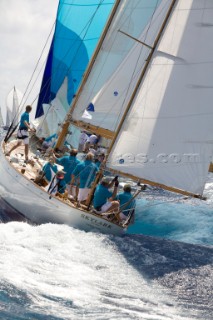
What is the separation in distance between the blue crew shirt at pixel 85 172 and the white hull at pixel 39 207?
0.93 meters

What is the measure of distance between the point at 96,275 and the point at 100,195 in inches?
140

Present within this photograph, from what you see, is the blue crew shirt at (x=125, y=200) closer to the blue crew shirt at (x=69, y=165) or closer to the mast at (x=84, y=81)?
the blue crew shirt at (x=69, y=165)

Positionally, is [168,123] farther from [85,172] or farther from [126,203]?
[85,172]

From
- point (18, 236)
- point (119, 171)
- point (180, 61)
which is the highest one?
point (180, 61)

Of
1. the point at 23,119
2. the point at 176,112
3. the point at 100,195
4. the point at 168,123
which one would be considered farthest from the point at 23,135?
the point at 176,112

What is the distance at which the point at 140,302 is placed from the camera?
33.1 ft

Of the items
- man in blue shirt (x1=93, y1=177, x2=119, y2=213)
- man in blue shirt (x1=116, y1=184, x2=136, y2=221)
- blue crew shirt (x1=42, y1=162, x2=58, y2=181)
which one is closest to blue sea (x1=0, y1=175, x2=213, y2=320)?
man in blue shirt (x1=116, y1=184, x2=136, y2=221)

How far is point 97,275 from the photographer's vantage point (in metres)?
11.4

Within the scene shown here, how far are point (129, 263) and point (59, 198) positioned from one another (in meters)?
2.66

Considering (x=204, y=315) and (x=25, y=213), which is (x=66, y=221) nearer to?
(x=25, y=213)

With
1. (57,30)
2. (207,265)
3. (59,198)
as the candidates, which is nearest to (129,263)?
(207,265)

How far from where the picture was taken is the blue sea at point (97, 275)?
30.9 feet

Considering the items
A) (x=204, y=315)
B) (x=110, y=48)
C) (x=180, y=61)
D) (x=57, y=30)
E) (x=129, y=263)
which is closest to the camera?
(x=204, y=315)

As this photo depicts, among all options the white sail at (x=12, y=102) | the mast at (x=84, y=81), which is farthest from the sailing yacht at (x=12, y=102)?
the mast at (x=84, y=81)
